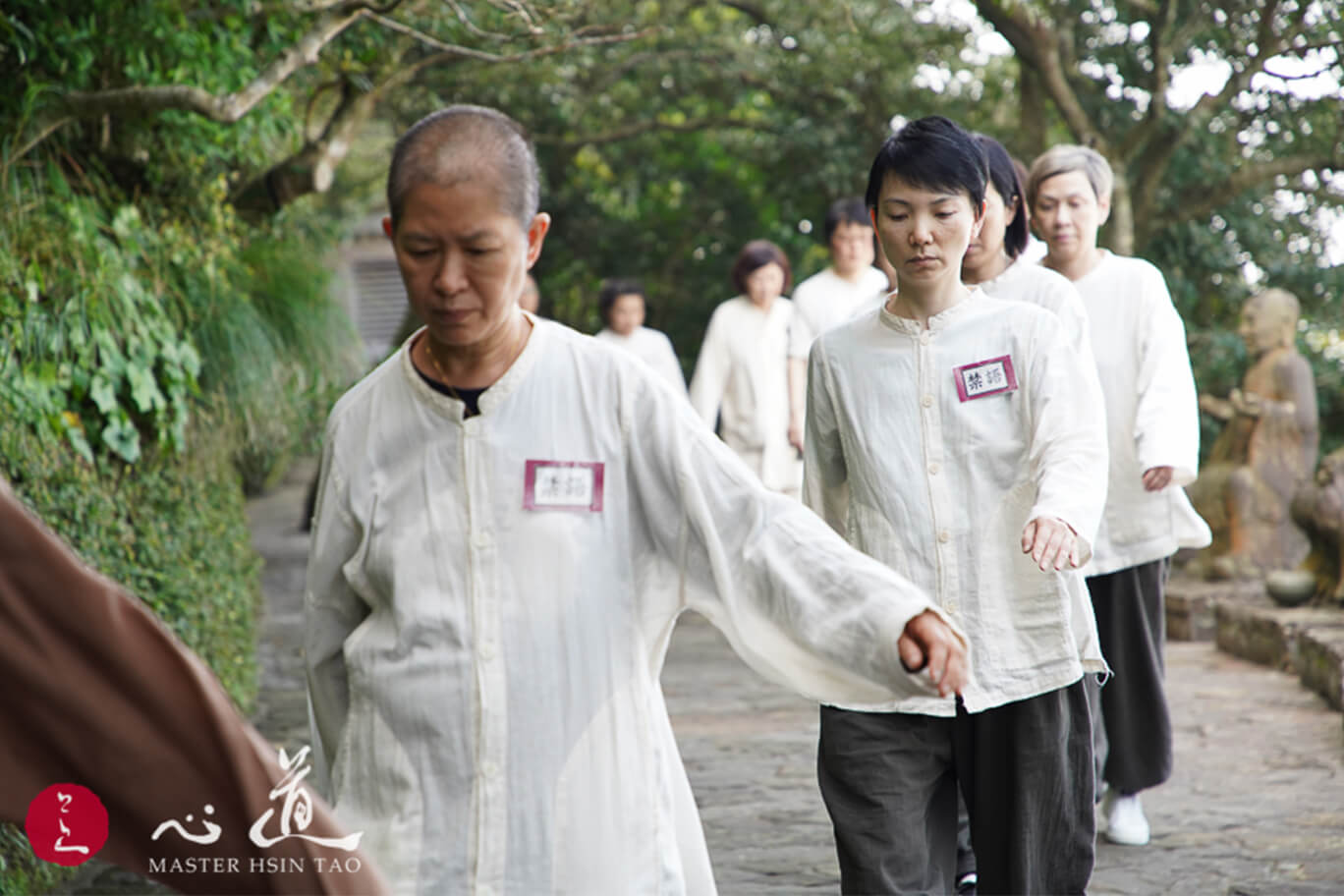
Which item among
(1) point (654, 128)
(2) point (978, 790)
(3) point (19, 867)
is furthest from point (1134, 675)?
(1) point (654, 128)

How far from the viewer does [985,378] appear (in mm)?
3643

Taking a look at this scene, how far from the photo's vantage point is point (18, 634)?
1.70 metres

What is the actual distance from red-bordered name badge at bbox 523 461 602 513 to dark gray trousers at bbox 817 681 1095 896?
127 cm

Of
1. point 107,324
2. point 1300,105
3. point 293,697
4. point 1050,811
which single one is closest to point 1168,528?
point 1050,811

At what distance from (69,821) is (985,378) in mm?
2345

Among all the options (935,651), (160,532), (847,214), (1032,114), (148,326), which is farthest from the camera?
(1032,114)

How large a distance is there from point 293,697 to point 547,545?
5719 mm

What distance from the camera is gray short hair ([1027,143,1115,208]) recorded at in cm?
488

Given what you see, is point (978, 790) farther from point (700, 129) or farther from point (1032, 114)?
point (700, 129)

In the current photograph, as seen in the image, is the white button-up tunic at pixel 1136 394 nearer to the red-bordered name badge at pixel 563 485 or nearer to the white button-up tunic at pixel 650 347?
the red-bordered name badge at pixel 563 485

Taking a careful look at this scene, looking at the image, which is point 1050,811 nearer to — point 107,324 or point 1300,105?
point 107,324

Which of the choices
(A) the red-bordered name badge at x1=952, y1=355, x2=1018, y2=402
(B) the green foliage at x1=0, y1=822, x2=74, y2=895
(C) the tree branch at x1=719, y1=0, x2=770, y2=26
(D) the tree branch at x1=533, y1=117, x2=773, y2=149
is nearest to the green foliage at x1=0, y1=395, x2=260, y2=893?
(B) the green foliage at x1=0, y1=822, x2=74, y2=895

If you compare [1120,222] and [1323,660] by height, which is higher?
[1120,222]

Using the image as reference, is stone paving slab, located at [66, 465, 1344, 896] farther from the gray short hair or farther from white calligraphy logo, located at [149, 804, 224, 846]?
white calligraphy logo, located at [149, 804, 224, 846]
